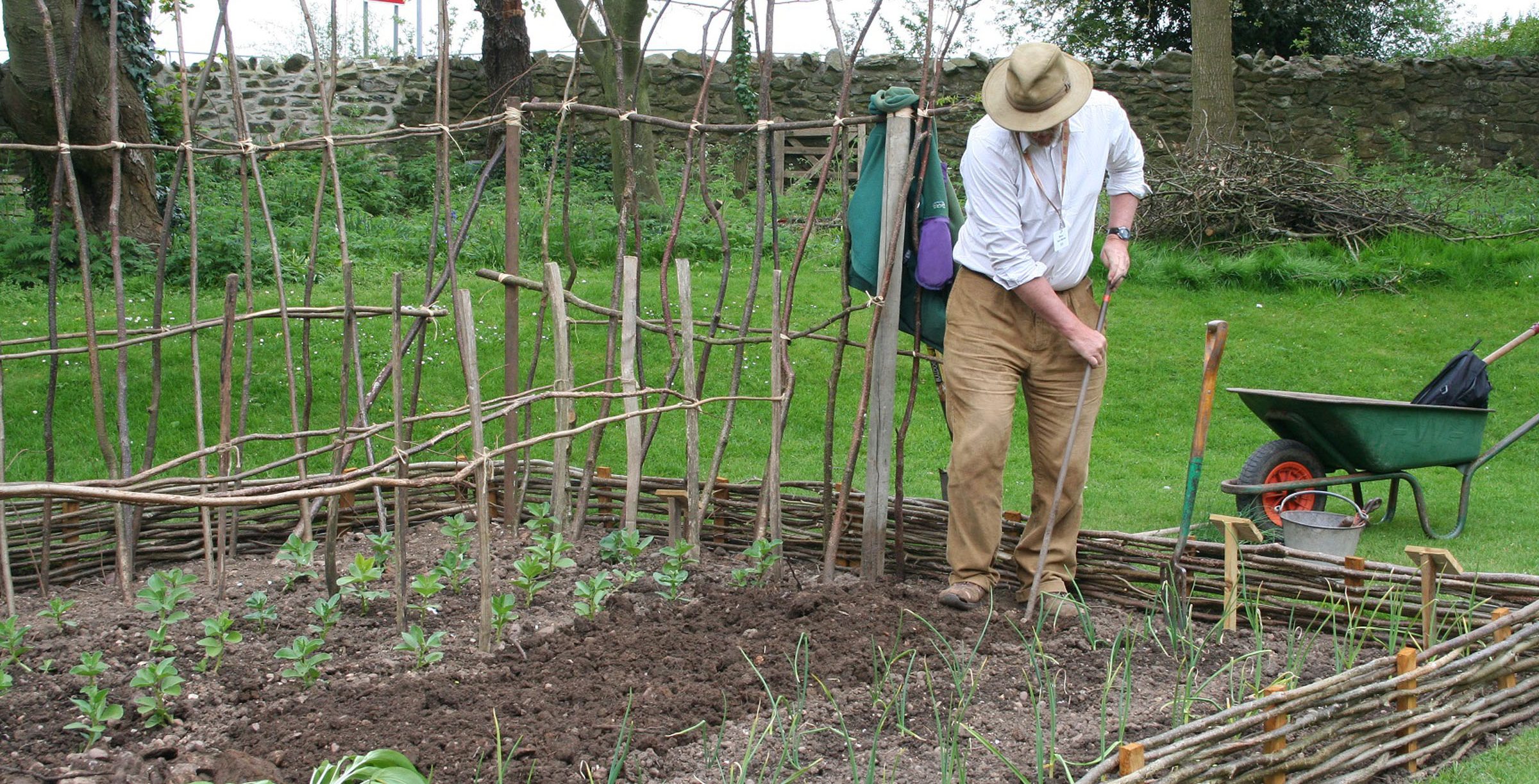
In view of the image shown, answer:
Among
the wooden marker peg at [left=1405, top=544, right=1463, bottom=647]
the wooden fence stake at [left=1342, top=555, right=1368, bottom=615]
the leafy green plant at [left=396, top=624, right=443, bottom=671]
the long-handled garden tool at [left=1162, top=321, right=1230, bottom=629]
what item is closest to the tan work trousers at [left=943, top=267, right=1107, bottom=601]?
the long-handled garden tool at [left=1162, top=321, right=1230, bottom=629]

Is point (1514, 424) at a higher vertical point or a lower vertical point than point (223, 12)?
lower

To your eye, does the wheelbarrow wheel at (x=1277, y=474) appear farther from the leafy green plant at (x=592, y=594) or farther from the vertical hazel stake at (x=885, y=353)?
the leafy green plant at (x=592, y=594)

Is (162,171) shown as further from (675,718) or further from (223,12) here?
(675,718)

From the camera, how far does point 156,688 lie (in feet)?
8.19

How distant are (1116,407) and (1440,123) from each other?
8.64m

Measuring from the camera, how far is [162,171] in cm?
838

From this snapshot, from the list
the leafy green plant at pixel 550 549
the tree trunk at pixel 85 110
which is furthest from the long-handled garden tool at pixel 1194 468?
the tree trunk at pixel 85 110

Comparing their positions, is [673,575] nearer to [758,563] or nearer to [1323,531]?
[758,563]

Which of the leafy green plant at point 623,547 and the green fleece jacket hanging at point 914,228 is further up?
the green fleece jacket hanging at point 914,228

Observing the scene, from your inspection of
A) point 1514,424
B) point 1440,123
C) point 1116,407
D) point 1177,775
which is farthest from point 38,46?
point 1440,123

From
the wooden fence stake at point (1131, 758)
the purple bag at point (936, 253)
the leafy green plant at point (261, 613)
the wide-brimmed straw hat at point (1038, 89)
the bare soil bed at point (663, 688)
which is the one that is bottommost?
the bare soil bed at point (663, 688)

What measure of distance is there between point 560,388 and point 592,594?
77 cm

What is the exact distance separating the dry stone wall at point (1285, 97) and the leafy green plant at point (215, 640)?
10440 mm

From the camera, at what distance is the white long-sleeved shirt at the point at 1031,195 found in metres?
3.21
